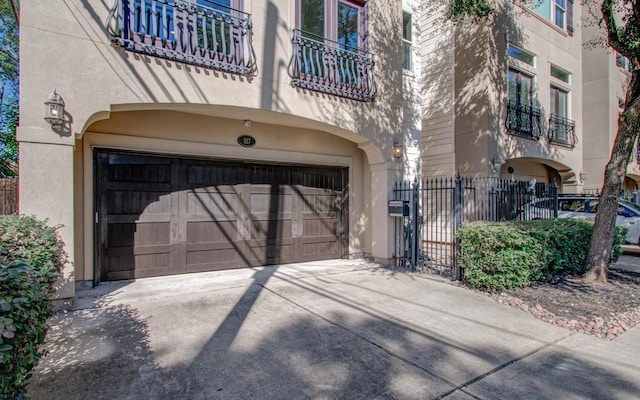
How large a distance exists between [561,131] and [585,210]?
139 inches

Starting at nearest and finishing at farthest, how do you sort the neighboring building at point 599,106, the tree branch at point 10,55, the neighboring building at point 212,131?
the neighboring building at point 212,131 → the tree branch at point 10,55 → the neighboring building at point 599,106

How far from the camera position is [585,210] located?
1021cm

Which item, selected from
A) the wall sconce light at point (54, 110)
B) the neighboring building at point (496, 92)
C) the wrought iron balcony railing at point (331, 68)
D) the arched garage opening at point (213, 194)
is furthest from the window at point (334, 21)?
the wall sconce light at point (54, 110)

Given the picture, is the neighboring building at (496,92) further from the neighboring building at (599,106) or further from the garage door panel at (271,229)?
the garage door panel at (271,229)

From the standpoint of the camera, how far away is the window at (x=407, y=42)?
9266 mm

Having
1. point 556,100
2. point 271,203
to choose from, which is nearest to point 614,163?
point 271,203

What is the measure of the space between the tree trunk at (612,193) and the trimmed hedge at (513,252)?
422 mm

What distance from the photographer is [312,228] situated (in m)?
8.17

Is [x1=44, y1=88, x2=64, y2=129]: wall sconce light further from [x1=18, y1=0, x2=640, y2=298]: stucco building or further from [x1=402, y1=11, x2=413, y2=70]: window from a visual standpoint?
[x1=402, y1=11, x2=413, y2=70]: window

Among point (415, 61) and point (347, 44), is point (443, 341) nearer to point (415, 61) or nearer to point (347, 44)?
point (347, 44)

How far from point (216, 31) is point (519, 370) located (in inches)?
260

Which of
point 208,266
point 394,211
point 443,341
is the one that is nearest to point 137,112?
point 208,266

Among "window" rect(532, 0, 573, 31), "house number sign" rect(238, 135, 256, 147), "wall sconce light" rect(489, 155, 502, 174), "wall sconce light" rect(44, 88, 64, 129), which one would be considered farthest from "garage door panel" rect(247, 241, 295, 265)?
"window" rect(532, 0, 573, 31)

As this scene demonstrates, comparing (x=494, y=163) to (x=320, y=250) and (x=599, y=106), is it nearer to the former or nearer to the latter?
(x=320, y=250)
